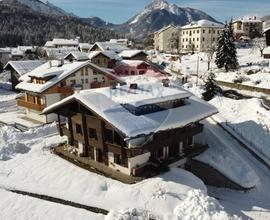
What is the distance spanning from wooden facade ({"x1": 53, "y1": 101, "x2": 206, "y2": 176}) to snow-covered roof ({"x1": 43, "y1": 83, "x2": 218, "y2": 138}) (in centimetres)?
70

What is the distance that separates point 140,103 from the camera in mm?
25688

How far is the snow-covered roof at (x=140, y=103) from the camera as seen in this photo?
23.8 m

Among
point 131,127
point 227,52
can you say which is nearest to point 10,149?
point 131,127

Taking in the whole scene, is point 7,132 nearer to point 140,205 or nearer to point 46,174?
point 46,174

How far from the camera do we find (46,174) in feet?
85.7

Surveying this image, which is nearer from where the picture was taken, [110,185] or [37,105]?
[110,185]

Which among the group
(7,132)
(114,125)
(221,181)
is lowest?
(221,181)

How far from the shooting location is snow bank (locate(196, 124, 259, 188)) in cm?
2772

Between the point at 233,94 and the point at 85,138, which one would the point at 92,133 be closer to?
the point at 85,138

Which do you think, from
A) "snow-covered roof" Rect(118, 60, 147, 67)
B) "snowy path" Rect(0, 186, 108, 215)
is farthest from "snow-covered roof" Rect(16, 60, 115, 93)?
"snow-covered roof" Rect(118, 60, 147, 67)

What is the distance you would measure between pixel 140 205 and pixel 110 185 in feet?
10.7

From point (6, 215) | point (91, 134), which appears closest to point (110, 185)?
point (91, 134)

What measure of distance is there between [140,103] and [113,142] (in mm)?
3616

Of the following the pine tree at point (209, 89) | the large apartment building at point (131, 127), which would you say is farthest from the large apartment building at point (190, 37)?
the large apartment building at point (131, 127)
